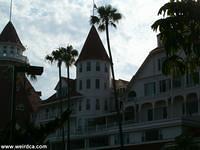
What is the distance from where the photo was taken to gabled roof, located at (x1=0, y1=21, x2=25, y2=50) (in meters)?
93.5

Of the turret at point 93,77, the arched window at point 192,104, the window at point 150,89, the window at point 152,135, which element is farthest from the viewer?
the turret at point 93,77

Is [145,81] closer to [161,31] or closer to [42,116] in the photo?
[42,116]

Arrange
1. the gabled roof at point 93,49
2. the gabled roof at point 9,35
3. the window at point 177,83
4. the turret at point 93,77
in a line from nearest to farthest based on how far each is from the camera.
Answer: the window at point 177,83 → the turret at point 93,77 → the gabled roof at point 93,49 → the gabled roof at point 9,35

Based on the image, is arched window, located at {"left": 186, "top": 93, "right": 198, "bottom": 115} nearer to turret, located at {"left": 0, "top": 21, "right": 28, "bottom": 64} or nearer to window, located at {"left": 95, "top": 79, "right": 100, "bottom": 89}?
window, located at {"left": 95, "top": 79, "right": 100, "bottom": 89}

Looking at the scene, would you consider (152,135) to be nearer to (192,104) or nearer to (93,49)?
(192,104)

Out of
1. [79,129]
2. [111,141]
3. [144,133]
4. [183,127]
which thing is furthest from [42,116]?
[183,127]

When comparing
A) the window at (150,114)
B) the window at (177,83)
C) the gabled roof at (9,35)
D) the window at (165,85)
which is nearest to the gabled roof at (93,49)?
the window at (150,114)

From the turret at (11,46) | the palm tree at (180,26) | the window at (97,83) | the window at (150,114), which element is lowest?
the palm tree at (180,26)

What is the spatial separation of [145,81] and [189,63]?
175 feet

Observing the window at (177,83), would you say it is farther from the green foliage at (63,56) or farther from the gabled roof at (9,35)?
the gabled roof at (9,35)

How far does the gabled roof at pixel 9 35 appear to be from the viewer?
307 feet

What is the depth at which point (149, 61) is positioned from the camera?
69500mm

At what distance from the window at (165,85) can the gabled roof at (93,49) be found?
15.0 m

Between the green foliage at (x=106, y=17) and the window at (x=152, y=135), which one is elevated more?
the green foliage at (x=106, y=17)
